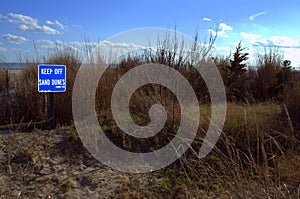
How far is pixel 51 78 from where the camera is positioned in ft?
14.1

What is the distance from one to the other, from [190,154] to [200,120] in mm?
772

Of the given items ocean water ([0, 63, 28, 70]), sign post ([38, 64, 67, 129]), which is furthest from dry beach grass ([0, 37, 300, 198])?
sign post ([38, 64, 67, 129])

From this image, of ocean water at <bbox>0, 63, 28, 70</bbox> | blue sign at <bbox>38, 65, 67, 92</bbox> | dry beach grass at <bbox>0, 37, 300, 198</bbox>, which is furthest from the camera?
ocean water at <bbox>0, 63, 28, 70</bbox>

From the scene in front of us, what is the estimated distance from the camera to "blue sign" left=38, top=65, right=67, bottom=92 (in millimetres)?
4191

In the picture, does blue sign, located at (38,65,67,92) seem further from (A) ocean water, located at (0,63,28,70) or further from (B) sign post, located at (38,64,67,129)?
(A) ocean water, located at (0,63,28,70)

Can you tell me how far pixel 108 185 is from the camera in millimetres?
3160

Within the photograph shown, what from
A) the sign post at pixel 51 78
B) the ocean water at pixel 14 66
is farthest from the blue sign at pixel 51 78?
the ocean water at pixel 14 66

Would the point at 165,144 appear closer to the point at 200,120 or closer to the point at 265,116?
the point at 200,120

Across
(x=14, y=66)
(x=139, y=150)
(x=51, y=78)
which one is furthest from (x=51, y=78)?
(x=14, y=66)

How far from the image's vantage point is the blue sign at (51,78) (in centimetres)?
419

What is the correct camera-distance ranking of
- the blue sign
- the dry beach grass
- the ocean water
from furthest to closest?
1. the ocean water
2. the blue sign
3. the dry beach grass

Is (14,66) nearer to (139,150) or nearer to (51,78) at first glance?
(51,78)

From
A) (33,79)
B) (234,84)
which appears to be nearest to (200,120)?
(33,79)

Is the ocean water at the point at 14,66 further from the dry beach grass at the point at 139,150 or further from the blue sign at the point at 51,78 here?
the blue sign at the point at 51,78
